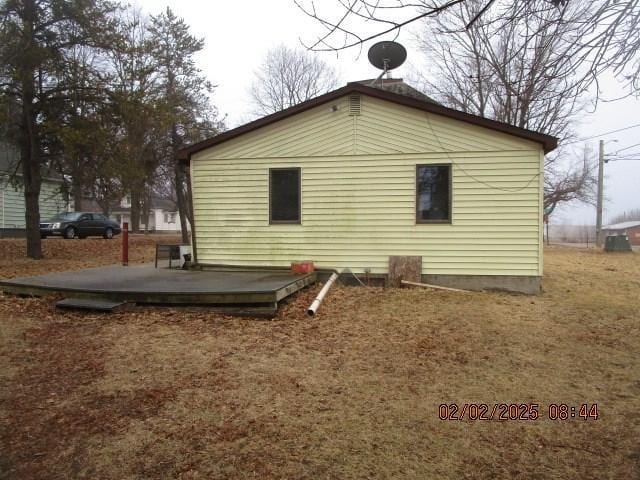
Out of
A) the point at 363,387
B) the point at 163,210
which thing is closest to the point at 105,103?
the point at 363,387

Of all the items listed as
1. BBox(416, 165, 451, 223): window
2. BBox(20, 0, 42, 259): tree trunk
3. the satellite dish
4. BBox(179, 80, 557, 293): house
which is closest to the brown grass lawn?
BBox(179, 80, 557, 293): house

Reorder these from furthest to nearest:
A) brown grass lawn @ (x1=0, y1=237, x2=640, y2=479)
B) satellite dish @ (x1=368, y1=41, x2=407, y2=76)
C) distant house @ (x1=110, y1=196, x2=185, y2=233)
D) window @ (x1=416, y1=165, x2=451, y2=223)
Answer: distant house @ (x1=110, y1=196, x2=185, y2=233) < satellite dish @ (x1=368, y1=41, x2=407, y2=76) < window @ (x1=416, y1=165, x2=451, y2=223) < brown grass lawn @ (x1=0, y1=237, x2=640, y2=479)

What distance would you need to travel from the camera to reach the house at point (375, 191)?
8680 mm

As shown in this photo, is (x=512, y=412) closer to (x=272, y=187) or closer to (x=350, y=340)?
(x=350, y=340)

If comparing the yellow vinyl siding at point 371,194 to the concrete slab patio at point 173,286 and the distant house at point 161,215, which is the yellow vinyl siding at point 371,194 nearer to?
the concrete slab patio at point 173,286

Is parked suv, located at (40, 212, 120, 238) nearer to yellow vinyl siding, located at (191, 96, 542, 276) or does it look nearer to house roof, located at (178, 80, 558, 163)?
house roof, located at (178, 80, 558, 163)

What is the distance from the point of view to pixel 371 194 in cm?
917

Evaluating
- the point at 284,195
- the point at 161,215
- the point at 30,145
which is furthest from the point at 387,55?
the point at 161,215

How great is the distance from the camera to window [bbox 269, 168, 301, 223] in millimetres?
9500

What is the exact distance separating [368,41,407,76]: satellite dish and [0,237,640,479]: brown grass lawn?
724cm

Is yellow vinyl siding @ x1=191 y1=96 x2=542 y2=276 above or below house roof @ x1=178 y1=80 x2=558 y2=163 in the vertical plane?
below

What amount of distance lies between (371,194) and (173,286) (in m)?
4.33

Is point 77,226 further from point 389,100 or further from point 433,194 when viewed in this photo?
point 433,194

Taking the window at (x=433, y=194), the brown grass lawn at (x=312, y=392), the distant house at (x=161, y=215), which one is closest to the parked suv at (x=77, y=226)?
the brown grass lawn at (x=312, y=392)
